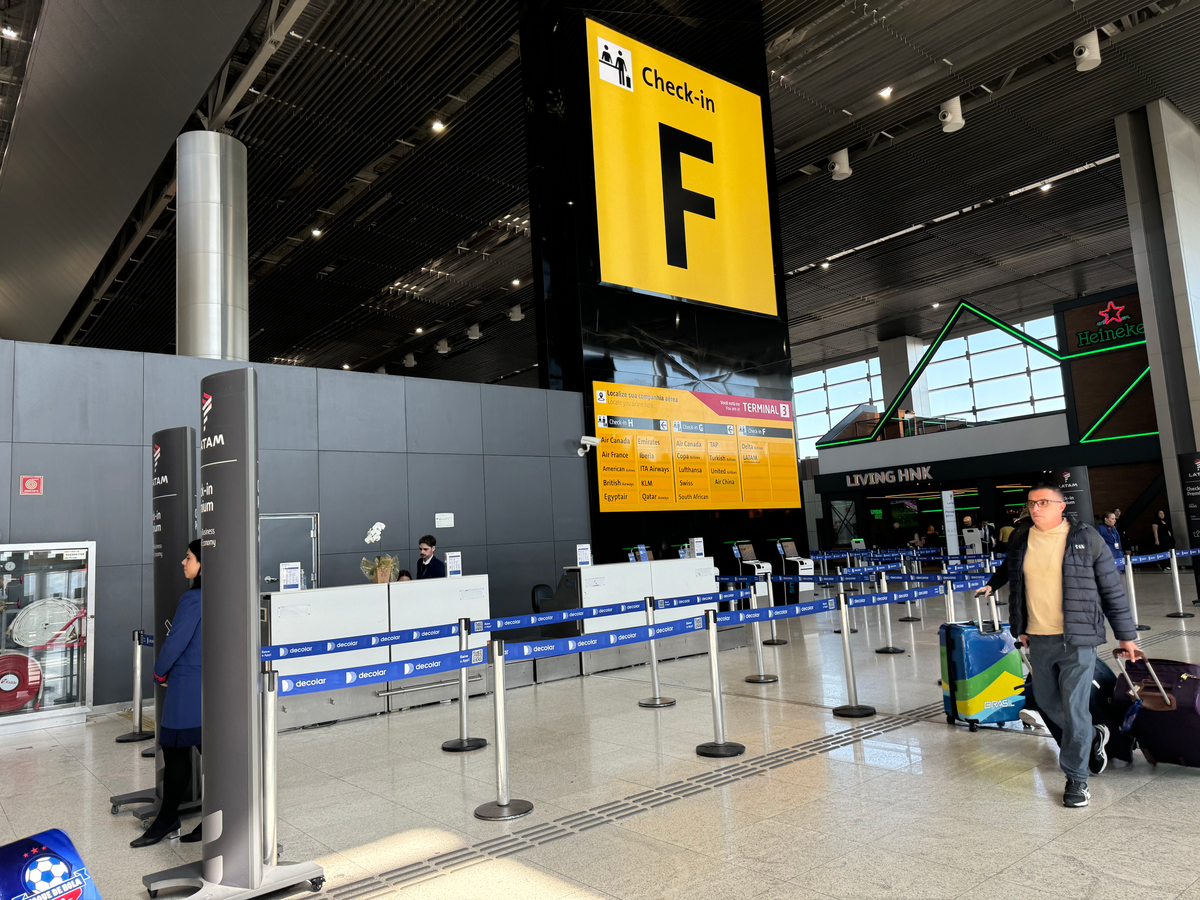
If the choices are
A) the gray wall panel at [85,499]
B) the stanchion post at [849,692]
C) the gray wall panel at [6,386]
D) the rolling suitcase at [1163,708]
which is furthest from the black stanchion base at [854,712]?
the gray wall panel at [6,386]

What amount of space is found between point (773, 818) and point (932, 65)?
1358 centimetres

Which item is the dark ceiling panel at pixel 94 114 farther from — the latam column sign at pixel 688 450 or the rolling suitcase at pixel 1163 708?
the rolling suitcase at pixel 1163 708

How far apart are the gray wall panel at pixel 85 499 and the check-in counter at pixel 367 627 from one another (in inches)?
99.0

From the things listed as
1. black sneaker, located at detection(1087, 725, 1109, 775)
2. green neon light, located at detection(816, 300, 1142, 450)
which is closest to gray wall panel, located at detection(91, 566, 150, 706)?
black sneaker, located at detection(1087, 725, 1109, 775)

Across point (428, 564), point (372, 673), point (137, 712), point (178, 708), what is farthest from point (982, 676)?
point (137, 712)

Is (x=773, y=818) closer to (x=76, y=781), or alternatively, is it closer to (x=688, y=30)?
(x=76, y=781)

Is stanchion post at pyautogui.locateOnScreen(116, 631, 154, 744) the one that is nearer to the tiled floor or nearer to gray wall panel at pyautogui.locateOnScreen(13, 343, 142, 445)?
the tiled floor

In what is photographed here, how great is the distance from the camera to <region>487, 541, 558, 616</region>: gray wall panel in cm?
1077

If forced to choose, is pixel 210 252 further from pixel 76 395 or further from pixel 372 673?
pixel 372 673

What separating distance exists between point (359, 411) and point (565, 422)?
2.94 m

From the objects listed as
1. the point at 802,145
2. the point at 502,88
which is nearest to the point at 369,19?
the point at 502,88

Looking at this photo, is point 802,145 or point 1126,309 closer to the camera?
point 802,145

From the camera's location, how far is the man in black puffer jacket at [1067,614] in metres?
3.98

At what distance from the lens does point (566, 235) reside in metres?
11.2
